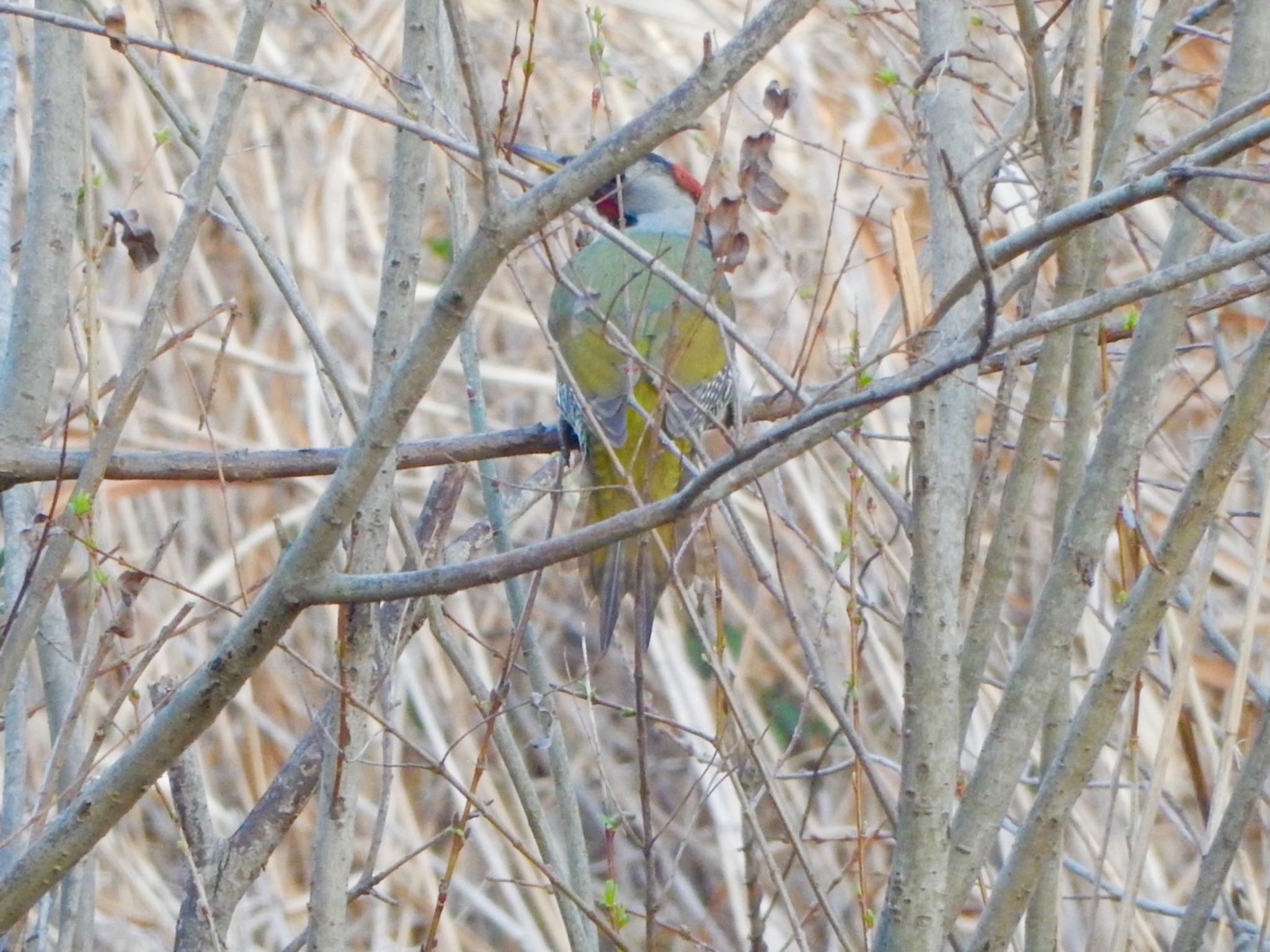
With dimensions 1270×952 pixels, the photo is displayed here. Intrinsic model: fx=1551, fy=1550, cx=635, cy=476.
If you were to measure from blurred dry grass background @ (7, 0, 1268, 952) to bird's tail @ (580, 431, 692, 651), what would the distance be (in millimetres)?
1286

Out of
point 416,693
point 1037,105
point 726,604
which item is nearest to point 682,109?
point 1037,105

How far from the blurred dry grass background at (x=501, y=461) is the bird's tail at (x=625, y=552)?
4.22 ft

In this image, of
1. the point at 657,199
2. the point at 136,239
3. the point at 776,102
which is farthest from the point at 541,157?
the point at 776,102

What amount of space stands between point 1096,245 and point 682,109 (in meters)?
0.87

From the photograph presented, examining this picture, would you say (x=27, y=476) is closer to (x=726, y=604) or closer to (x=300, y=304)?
(x=300, y=304)

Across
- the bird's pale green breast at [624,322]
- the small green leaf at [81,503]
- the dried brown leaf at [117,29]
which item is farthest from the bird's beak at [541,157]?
the small green leaf at [81,503]

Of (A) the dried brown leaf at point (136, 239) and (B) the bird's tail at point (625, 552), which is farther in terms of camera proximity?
(B) the bird's tail at point (625, 552)

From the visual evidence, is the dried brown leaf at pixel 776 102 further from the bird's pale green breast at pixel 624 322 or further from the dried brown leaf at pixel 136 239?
the bird's pale green breast at pixel 624 322

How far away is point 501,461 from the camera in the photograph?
5066mm

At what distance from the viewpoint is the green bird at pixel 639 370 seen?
1.94m

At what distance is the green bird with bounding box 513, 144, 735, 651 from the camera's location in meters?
1.94

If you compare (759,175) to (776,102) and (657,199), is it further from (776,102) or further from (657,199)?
(657,199)

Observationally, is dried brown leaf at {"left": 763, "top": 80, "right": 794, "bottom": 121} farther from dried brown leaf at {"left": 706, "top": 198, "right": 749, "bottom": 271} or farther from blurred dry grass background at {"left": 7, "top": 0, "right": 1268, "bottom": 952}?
blurred dry grass background at {"left": 7, "top": 0, "right": 1268, "bottom": 952}

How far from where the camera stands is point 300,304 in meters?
Result: 1.90
